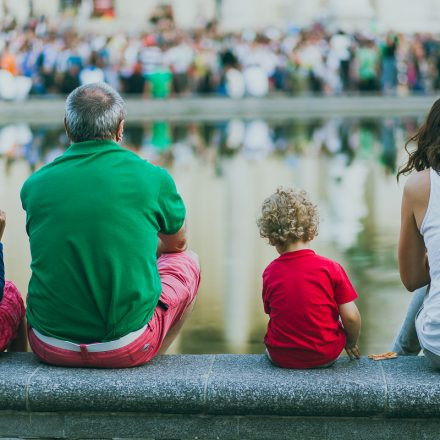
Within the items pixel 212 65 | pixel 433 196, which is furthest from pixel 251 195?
pixel 212 65

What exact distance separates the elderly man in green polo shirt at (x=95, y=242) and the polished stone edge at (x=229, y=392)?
0.40 feet

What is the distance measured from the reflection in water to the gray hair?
2.17 meters

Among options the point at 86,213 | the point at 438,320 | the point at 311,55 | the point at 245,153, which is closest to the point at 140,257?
the point at 86,213

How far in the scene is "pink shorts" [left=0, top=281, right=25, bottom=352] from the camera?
4.43m

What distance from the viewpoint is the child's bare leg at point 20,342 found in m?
4.66

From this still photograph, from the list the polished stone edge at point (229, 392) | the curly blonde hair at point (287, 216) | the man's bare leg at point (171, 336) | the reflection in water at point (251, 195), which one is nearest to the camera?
the polished stone edge at point (229, 392)

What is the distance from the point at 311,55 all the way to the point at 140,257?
27.5 meters

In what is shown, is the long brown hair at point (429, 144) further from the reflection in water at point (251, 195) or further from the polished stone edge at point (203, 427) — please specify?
the reflection in water at point (251, 195)

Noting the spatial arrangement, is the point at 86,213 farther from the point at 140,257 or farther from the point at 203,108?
the point at 203,108

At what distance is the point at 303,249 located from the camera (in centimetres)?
432

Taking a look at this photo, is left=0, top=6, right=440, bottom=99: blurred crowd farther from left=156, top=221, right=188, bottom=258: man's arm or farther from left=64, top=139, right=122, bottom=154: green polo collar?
left=64, top=139, right=122, bottom=154: green polo collar

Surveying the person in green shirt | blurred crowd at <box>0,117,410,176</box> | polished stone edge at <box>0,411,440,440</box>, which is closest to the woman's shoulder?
polished stone edge at <box>0,411,440,440</box>

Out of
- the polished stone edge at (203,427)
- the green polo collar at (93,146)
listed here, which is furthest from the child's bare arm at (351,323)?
the green polo collar at (93,146)

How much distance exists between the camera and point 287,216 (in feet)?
13.9
